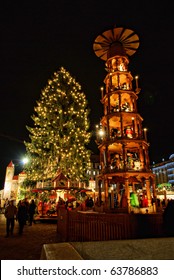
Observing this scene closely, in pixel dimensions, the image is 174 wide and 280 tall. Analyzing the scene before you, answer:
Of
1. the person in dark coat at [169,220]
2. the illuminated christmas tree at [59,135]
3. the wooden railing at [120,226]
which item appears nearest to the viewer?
the person in dark coat at [169,220]

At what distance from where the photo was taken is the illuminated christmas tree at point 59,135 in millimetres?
20922

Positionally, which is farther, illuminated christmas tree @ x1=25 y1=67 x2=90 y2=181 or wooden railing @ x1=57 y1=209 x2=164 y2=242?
illuminated christmas tree @ x1=25 y1=67 x2=90 y2=181

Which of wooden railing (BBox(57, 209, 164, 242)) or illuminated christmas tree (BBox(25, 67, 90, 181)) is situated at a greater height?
illuminated christmas tree (BBox(25, 67, 90, 181))

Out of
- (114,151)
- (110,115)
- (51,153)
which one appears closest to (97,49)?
(110,115)

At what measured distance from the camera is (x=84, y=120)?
2378 centimetres

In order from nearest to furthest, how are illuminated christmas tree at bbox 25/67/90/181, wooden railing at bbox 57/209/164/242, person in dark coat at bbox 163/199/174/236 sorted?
1. person in dark coat at bbox 163/199/174/236
2. wooden railing at bbox 57/209/164/242
3. illuminated christmas tree at bbox 25/67/90/181

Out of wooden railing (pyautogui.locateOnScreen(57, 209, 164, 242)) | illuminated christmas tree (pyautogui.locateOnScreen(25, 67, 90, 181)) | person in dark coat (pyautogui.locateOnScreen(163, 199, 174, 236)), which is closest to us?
person in dark coat (pyautogui.locateOnScreen(163, 199, 174, 236))

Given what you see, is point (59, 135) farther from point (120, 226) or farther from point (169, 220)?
point (169, 220)

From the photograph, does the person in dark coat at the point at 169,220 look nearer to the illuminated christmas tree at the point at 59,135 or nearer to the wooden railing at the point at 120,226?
the wooden railing at the point at 120,226

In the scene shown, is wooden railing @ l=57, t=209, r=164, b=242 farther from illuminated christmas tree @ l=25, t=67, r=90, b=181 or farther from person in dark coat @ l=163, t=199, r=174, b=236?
illuminated christmas tree @ l=25, t=67, r=90, b=181

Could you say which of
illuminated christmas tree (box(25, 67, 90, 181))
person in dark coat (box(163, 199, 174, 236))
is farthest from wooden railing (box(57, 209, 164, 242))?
illuminated christmas tree (box(25, 67, 90, 181))

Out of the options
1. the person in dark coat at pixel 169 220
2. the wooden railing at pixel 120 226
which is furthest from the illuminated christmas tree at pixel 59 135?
the person in dark coat at pixel 169 220

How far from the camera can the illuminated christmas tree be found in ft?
68.6
